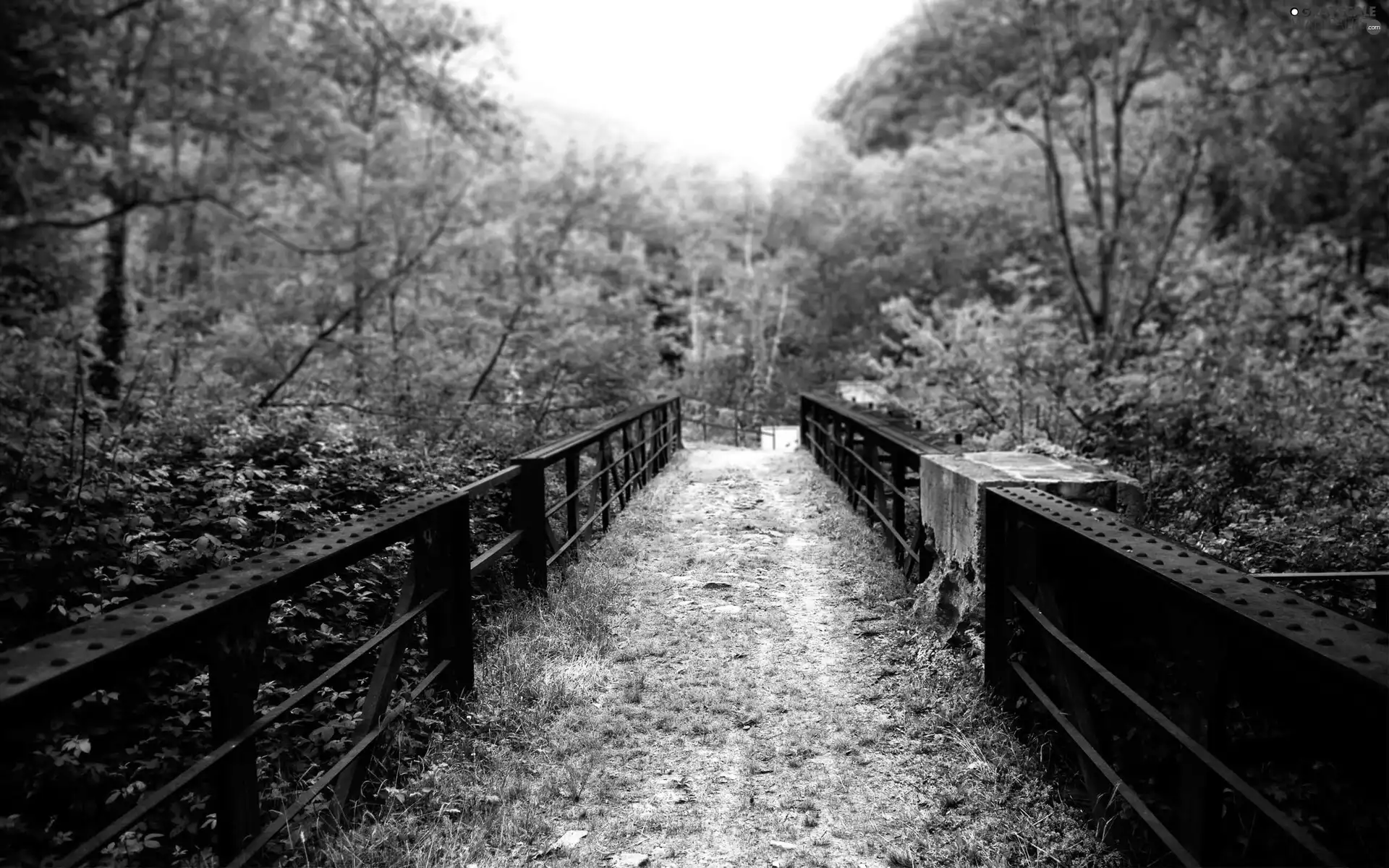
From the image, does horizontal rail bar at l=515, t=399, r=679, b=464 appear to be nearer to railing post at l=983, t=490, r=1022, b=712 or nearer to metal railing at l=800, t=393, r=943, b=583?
metal railing at l=800, t=393, r=943, b=583

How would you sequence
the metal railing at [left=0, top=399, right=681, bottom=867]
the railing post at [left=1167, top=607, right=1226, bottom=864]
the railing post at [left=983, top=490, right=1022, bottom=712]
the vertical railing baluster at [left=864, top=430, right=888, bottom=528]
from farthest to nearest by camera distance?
the vertical railing baluster at [left=864, top=430, right=888, bottom=528] → the railing post at [left=983, top=490, right=1022, bottom=712] → the railing post at [left=1167, top=607, right=1226, bottom=864] → the metal railing at [left=0, top=399, right=681, bottom=867]

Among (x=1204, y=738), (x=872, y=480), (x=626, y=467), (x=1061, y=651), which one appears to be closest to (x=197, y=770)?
(x=1204, y=738)

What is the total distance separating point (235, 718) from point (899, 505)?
4816 millimetres

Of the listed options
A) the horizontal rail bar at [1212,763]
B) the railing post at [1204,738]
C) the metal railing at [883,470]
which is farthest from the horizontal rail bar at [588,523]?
the railing post at [1204,738]

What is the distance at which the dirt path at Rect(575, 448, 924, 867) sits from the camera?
2.96 m

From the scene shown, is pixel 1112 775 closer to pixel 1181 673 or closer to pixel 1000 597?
pixel 1181 673

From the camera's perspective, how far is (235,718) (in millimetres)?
2242

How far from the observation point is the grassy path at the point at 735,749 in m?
2.85

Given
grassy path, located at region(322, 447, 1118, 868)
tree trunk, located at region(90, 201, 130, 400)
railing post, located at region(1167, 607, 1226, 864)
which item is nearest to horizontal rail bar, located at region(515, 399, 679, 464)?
grassy path, located at region(322, 447, 1118, 868)

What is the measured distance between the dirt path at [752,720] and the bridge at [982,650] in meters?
0.03

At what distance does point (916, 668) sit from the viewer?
4352 millimetres

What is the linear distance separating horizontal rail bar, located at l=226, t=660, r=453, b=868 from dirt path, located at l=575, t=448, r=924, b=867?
85 centimetres

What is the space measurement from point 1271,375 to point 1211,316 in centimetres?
466

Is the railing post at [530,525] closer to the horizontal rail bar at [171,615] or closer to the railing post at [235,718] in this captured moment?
the horizontal rail bar at [171,615]
